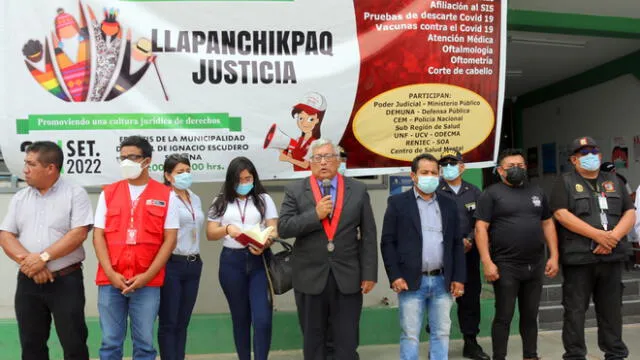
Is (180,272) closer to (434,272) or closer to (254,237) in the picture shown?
(254,237)

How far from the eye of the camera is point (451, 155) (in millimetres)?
4473

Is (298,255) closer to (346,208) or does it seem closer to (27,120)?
(346,208)

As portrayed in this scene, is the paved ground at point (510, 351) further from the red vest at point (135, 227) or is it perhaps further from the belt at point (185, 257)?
the red vest at point (135, 227)

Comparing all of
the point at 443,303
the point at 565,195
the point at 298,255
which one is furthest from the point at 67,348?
the point at 565,195

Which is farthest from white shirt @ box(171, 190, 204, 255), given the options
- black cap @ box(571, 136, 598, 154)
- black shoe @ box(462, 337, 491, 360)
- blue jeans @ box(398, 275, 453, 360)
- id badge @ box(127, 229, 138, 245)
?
black cap @ box(571, 136, 598, 154)

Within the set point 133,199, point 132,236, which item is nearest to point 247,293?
point 132,236

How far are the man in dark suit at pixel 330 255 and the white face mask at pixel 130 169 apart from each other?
0.97 metres

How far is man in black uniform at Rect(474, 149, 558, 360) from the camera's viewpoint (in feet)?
13.7

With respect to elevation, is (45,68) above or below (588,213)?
above

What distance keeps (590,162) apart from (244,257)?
8.96ft

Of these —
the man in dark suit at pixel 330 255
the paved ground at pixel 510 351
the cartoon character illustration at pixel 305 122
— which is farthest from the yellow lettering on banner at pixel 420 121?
the paved ground at pixel 510 351

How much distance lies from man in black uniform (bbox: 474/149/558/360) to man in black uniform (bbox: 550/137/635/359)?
0.16 m

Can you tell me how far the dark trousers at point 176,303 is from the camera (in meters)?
3.87

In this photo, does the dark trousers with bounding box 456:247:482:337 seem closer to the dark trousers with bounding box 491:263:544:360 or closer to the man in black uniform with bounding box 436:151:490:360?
the man in black uniform with bounding box 436:151:490:360
